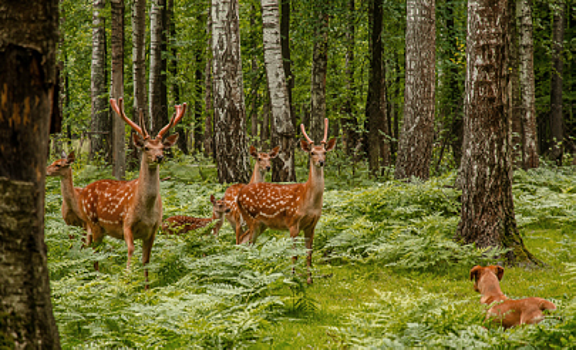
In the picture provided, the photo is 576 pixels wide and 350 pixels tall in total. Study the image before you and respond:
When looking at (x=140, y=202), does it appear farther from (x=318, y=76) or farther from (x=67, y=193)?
(x=318, y=76)

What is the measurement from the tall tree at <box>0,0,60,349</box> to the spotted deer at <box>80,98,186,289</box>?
4.25 m

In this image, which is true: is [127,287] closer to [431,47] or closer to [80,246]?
[80,246]

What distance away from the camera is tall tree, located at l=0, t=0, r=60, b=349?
3010 mm

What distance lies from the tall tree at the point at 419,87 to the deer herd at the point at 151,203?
198 inches

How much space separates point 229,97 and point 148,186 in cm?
708

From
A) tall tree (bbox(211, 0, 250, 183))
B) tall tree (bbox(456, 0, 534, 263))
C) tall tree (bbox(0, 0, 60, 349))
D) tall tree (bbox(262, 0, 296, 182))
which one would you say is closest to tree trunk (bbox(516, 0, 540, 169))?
tall tree (bbox(262, 0, 296, 182))

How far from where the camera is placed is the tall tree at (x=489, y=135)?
26.3ft

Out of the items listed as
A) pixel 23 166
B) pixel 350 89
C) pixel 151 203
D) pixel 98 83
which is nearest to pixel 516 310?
pixel 23 166

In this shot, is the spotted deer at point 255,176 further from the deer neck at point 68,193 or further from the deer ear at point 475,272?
the deer ear at point 475,272

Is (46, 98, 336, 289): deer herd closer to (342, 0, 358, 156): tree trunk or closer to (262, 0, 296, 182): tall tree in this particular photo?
(262, 0, 296, 182): tall tree

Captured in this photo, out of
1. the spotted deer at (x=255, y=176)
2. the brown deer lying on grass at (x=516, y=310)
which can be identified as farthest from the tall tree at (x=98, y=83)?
the brown deer lying on grass at (x=516, y=310)

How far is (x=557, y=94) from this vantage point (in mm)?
21516

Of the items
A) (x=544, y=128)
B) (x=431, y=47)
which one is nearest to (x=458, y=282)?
(x=431, y=47)

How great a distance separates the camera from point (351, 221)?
1092 cm
